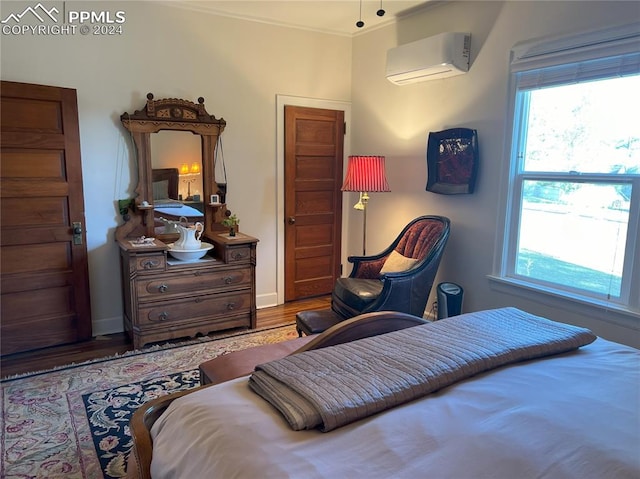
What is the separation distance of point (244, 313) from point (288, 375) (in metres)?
2.52

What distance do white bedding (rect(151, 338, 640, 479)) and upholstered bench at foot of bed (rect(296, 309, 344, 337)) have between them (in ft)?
5.28

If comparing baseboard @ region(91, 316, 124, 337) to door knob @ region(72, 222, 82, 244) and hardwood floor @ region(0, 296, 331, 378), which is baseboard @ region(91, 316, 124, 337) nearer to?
hardwood floor @ region(0, 296, 331, 378)

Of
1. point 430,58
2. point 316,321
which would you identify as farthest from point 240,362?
point 430,58

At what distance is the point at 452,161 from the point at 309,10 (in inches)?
72.1

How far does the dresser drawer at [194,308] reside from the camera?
338 centimetres

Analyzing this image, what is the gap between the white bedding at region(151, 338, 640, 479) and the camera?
3.36 feet

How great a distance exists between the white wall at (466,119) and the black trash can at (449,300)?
0.19 m

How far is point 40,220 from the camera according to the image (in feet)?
10.7

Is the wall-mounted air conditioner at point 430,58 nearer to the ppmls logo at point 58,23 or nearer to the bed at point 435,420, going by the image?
the ppmls logo at point 58,23

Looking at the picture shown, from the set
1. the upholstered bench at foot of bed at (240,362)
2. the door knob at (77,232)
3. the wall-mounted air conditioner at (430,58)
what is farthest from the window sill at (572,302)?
the door knob at (77,232)

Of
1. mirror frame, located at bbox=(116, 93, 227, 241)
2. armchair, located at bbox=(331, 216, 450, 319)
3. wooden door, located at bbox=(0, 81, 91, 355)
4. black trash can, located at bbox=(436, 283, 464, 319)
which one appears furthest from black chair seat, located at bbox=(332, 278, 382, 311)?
wooden door, located at bbox=(0, 81, 91, 355)

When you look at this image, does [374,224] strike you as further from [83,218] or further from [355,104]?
[83,218]

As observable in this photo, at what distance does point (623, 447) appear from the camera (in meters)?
1.08

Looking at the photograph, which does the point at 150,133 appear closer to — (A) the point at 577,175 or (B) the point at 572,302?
(A) the point at 577,175
